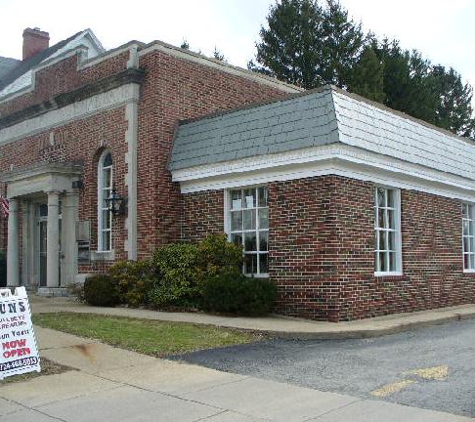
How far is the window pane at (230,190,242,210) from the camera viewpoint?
13328 mm

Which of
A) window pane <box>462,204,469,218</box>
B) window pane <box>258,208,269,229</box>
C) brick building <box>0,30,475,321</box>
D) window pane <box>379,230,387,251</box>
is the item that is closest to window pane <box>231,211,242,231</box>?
brick building <box>0,30,475,321</box>

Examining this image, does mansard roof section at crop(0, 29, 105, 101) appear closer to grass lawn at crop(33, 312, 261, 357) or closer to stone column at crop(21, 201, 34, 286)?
stone column at crop(21, 201, 34, 286)

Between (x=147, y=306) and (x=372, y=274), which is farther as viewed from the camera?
(x=147, y=306)

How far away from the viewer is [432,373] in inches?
284

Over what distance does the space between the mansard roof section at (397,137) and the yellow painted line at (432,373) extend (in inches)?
195

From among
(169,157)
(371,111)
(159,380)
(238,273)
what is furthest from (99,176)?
(159,380)

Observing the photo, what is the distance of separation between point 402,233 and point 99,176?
7783mm

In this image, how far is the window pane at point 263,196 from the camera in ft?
41.7

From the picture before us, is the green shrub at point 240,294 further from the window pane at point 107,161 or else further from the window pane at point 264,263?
the window pane at point 107,161

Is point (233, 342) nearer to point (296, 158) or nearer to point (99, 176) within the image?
point (296, 158)

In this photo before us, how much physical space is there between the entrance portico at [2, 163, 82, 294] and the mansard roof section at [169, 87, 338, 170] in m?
3.60

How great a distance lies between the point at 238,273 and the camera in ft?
40.4

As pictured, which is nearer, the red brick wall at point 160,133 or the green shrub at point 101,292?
the green shrub at point 101,292

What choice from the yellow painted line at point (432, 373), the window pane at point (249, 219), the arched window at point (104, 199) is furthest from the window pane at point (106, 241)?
the yellow painted line at point (432, 373)
